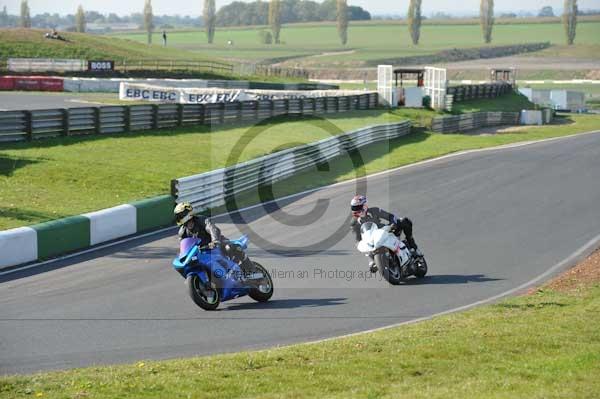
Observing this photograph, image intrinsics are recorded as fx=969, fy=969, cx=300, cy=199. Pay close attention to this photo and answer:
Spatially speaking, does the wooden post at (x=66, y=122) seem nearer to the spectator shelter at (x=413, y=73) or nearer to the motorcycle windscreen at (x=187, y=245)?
the motorcycle windscreen at (x=187, y=245)

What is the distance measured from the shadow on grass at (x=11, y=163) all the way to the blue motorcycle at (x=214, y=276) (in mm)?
13375

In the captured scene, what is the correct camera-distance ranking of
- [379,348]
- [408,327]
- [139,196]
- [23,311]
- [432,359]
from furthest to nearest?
[139,196] → [23,311] → [408,327] → [379,348] → [432,359]

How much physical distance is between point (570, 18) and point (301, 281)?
14637 cm

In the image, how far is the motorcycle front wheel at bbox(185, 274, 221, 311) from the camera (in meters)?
13.9

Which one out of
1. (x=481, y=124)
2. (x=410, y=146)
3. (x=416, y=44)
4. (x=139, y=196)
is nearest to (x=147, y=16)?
(x=416, y=44)

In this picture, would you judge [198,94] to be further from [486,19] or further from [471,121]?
[486,19]

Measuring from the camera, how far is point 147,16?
184m

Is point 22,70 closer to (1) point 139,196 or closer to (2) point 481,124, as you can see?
(2) point 481,124

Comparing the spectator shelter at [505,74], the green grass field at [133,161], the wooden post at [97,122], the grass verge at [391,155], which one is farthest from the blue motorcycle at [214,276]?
the spectator shelter at [505,74]

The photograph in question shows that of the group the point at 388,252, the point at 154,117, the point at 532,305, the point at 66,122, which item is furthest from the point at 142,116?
the point at 532,305

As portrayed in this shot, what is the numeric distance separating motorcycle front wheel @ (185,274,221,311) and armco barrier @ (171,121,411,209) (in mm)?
8952

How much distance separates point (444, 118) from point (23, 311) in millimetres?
36650

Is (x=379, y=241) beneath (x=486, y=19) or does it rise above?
beneath

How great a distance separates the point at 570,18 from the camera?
153 m
